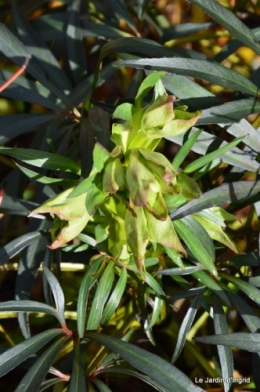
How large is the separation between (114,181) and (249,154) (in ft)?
0.70

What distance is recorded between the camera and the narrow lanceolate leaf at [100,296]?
0.71 meters

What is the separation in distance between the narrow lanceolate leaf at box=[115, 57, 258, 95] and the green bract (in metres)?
0.02

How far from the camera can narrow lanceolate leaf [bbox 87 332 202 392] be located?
646 millimetres

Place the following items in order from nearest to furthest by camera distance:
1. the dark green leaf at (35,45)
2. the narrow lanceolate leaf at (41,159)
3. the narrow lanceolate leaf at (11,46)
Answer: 1. the narrow lanceolate leaf at (41,159)
2. the narrow lanceolate leaf at (11,46)
3. the dark green leaf at (35,45)

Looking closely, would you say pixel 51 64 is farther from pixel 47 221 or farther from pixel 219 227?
pixel 219 227

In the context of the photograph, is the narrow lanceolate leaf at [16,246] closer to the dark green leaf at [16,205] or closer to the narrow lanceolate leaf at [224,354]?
the dark green leaf at [16,205]

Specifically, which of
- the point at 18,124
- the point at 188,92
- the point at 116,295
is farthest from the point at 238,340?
the point at 18,124

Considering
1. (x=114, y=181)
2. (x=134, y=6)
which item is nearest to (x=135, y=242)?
(x=114, y=181)

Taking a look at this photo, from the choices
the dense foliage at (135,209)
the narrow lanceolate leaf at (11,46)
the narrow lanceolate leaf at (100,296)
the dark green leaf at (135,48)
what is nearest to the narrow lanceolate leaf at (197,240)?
the dense foliage at (135,209)

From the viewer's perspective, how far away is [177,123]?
1.88 feet

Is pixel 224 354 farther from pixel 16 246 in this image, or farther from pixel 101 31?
pixel 101 31

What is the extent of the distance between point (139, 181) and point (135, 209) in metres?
0.05

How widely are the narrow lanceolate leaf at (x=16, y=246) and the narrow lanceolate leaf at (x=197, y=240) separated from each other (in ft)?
A: 0.77

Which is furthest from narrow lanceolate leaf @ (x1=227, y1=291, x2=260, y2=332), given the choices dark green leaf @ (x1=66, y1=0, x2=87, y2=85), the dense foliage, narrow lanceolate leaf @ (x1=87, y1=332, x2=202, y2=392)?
dark green leaf @ (x1=66, y1=0, x2=87, y2=85)
